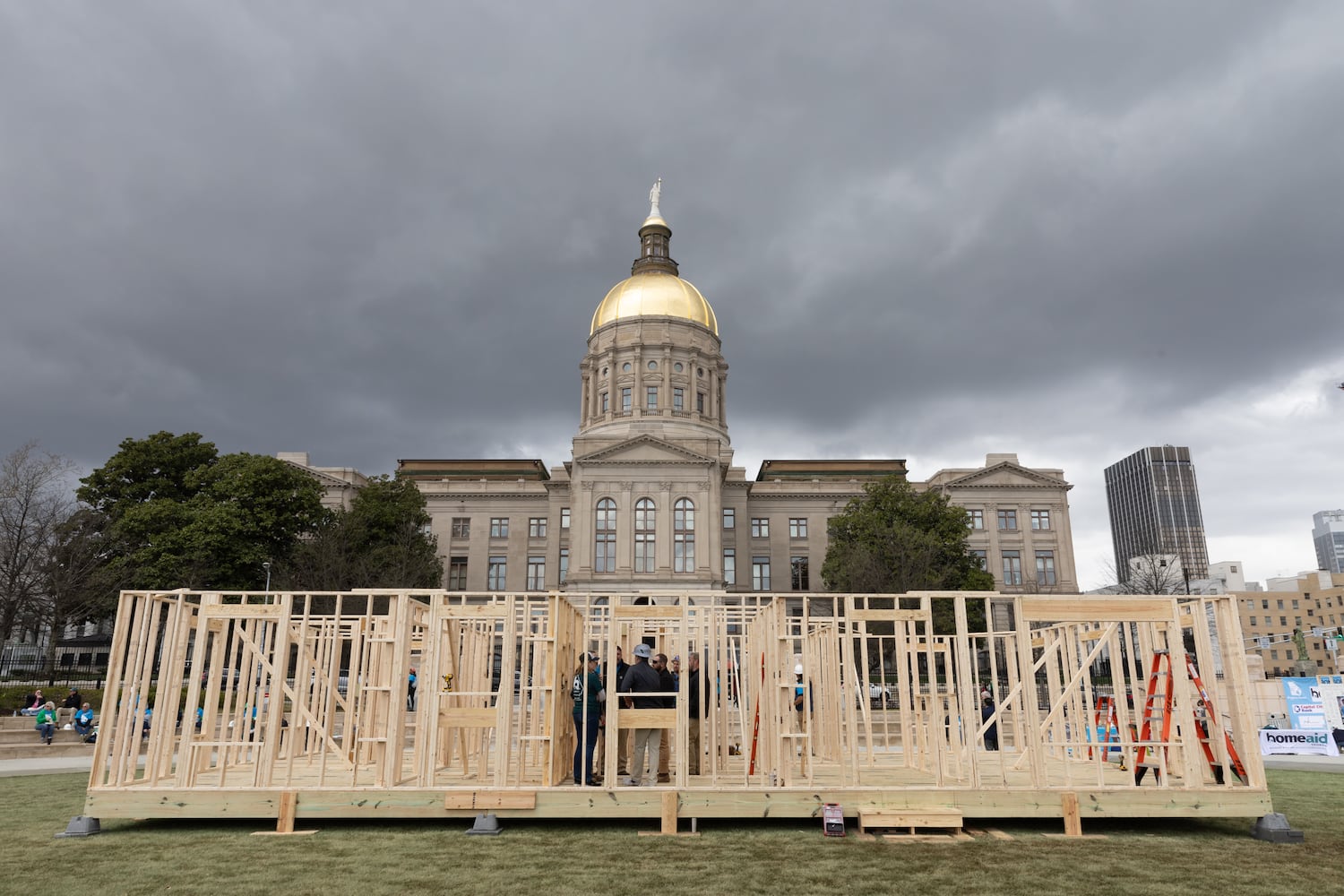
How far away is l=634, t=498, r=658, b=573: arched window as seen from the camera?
66688 mm

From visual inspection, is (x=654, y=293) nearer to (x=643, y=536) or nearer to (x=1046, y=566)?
(x=643, y=536)

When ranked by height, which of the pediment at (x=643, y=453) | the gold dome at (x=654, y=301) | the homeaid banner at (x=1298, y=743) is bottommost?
the homeaid banner at (x=1298, y=743)

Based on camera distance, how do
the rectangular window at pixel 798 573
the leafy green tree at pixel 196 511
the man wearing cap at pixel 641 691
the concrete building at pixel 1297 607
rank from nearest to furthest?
the man wearing cap at pixel 641 691 → the leafy green tree at pixel 196 511 → the rectangular window at pixel 798 573 → the concrete building at pixel 1297 607

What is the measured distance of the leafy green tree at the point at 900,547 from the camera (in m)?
55.1

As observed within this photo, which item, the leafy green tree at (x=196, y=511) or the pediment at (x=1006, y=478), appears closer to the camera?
the leafy green tree at (x=196, y=511)

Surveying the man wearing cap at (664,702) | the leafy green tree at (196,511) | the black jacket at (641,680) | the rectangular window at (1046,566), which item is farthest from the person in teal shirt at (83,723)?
the rectangular window at (1046,566)

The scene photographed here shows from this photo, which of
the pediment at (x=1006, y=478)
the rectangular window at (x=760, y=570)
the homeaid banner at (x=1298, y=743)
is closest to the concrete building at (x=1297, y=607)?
the pediment at (x=1006, y=478)

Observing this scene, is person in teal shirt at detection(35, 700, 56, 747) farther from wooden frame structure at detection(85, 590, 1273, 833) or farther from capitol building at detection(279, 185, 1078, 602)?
capitol building at detection(279, 185, 1078, 602)

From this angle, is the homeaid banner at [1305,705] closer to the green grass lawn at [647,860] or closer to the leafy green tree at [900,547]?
the green grass lawn at [647,860]

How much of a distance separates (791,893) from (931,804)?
409 centimetres

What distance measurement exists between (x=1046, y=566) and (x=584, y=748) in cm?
7178

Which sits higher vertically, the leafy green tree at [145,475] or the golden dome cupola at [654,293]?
the golden dome cupola at [654,293]

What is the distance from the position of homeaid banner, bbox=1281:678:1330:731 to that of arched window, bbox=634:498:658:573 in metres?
43.7

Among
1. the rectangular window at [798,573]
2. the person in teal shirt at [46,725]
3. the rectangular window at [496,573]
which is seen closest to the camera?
the person in teal shirt at [46,725]
